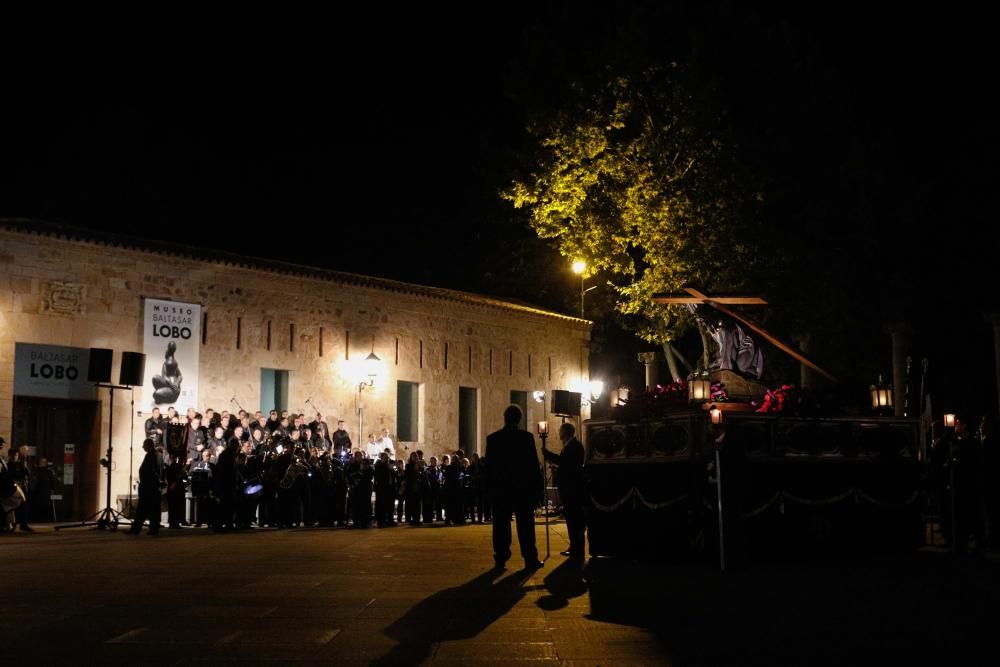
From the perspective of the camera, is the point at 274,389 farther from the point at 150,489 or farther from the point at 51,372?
the point at 150,489

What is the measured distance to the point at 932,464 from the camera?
1567 cm

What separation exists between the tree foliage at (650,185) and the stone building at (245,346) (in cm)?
688

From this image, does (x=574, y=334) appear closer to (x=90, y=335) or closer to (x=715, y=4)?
(x=715, y=4)

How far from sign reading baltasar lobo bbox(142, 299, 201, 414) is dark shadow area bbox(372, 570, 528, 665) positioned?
55.9 feet

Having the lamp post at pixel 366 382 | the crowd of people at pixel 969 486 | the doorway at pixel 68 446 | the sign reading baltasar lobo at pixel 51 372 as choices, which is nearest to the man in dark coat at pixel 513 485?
the crowd of people at pixel 969 486

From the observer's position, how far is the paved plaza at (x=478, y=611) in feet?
21.5

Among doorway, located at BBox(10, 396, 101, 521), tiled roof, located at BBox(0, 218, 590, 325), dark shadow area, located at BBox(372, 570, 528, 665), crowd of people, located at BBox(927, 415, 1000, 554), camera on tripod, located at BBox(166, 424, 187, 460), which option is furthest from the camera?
doorway, located at BBox(10, 396, 101, 521)

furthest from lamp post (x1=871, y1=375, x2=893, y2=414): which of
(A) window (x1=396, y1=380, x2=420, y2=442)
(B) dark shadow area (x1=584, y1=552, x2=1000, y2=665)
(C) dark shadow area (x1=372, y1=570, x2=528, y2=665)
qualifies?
(A) window (x1=396, y1=380, x2=420, y2=442)

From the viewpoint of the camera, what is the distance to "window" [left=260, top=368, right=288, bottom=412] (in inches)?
1145

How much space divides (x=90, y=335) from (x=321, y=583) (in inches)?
650

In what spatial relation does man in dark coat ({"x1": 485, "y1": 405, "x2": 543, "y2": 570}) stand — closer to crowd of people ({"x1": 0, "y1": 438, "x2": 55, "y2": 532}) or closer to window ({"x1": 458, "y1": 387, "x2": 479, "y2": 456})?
crowd of people ({"x1": 0, "y1": 438, "x2": 55, "y2": 532})

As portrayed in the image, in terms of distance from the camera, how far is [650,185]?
2691 cm

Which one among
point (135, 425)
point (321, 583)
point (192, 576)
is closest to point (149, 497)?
point (135, 425)

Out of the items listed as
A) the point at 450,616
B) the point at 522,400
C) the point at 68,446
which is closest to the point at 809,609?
the point at 450,616
